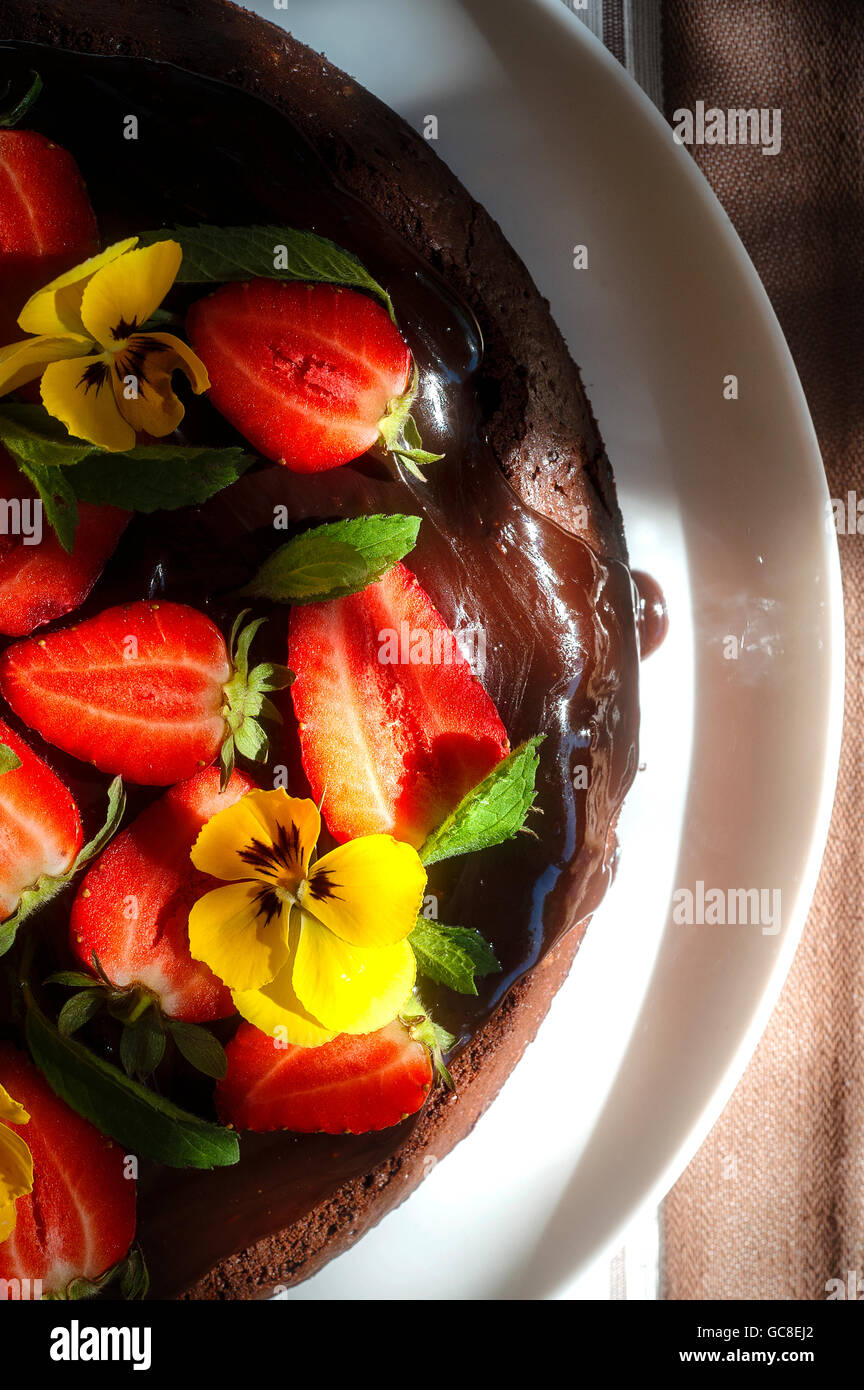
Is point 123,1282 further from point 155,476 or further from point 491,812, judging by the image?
point 155,476

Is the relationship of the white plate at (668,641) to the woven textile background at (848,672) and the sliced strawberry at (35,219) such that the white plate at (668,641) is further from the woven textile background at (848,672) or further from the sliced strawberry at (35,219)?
the sliced strawberry at (35,219)

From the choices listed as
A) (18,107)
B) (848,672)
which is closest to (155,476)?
(18,107)

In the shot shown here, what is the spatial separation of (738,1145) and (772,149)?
1.78 m

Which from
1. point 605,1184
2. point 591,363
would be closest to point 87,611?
point 591,363

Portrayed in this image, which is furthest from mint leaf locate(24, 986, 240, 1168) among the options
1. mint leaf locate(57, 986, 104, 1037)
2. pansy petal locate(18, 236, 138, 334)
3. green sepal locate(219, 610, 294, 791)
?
pansy petal locate(18, 236, 138, 334)

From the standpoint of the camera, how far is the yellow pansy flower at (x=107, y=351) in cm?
106

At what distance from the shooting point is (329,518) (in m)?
1.24

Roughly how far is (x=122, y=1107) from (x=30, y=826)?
1.13ft

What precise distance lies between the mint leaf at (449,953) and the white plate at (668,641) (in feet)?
1.46

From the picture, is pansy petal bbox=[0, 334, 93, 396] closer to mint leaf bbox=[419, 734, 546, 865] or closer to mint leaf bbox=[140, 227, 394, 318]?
mint leaf bbox=[140, 227, 394, 318]

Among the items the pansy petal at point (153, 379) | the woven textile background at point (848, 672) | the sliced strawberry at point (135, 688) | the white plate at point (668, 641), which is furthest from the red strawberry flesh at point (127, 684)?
the woven textile background at point (848, 672)

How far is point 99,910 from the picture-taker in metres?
1.19
